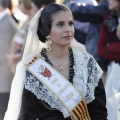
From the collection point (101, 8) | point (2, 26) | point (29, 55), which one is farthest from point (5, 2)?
point (29, 55)

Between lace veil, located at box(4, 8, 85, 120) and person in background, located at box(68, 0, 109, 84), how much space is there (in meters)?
2.17

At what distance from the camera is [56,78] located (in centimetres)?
413

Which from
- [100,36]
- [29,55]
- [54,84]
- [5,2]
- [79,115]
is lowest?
[79,115]

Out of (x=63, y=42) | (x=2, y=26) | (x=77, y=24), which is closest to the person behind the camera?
(x=63, y=42)

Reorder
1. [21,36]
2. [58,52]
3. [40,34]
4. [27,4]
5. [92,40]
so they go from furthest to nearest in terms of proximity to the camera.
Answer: [92,40], [27,4], [21,36], [40,34], [58,52]

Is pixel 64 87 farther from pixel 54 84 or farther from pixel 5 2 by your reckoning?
pixel 5 2

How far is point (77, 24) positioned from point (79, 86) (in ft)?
9.28

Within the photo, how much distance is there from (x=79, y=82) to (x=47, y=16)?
557mm

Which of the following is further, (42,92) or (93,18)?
(93,18)

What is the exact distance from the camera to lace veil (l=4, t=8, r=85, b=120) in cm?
408

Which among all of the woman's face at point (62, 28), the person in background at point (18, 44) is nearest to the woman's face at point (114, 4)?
the person in background at point (18, 44)

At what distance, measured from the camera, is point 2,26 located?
6.20m

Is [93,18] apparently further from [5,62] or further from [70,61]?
[70,61]

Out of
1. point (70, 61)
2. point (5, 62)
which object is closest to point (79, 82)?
point (70, 61)
